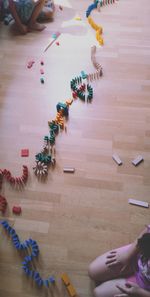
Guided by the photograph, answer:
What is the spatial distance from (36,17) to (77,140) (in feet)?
4.00

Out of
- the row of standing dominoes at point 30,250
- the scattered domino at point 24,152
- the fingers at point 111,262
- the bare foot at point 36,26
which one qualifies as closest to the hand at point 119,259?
the fingers at point 111,262

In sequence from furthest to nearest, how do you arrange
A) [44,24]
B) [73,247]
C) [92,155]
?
[44,24] < [92,155] < [73,247]

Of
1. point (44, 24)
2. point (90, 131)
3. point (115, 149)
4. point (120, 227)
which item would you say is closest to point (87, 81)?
point (90, 131)

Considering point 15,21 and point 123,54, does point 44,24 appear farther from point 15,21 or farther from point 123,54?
point 123,54

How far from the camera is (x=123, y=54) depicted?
245 cm

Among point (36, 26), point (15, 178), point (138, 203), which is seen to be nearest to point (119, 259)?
point (138, 203)

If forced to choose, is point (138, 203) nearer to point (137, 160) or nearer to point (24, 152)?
point (137, 160)

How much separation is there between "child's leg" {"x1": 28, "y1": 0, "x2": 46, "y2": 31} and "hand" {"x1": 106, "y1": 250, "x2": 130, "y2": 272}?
1.88 meters

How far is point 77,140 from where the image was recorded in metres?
1.97

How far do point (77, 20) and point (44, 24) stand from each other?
0.27 meters

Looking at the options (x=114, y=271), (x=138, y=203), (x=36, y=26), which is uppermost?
(x=36, y=26)

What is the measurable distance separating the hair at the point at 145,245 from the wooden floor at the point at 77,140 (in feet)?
0.86

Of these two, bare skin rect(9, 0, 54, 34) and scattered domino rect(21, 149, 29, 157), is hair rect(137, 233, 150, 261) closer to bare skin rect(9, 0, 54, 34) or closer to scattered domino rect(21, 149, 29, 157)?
scattered domino rect(21, 149, 29, 157)

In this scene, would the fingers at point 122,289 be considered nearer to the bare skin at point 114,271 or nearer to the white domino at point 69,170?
the bare skin at point 114,271
